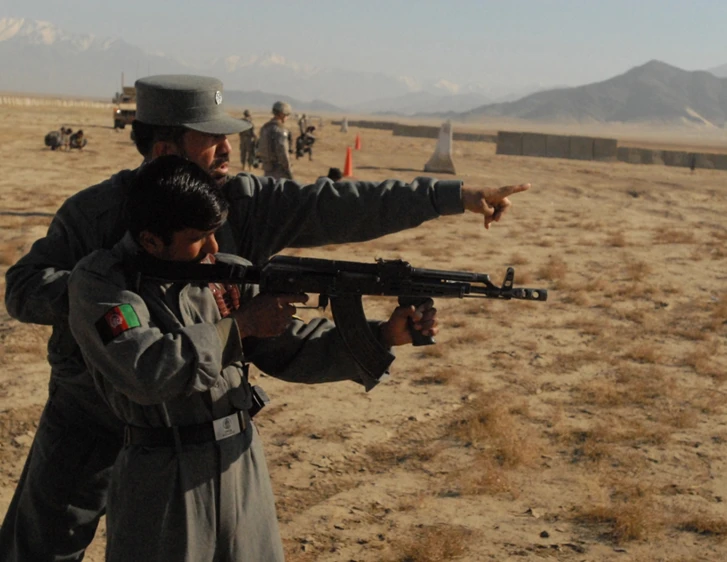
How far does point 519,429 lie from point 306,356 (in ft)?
11.3

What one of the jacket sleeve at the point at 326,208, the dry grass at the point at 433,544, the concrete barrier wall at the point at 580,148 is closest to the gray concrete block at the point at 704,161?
the concrete barrier wall at the point at 580,148

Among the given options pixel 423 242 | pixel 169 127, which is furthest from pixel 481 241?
pixel 169 127

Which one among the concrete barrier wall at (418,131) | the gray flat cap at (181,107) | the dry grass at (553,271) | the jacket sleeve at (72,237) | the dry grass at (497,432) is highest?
the concrete barrier wall at (418,131)

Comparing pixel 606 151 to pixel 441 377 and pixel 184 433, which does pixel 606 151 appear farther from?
pixel 184 433

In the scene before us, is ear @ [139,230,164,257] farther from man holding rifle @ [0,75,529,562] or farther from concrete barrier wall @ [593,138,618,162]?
concrete barrier wall @ [593,138,618,162]

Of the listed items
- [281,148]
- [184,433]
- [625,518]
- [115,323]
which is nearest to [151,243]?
[115,323]

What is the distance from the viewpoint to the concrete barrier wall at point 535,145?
37.9 m

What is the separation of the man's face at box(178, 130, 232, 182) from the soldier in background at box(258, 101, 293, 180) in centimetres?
871

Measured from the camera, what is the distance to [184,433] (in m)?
2.35

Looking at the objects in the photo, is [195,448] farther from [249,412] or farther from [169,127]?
[169,127]

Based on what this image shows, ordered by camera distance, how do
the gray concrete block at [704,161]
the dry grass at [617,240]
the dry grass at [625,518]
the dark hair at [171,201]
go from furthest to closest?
1. the gray concrete block at [704,161]
2. the dry grass at [617,240]
3. the dry grass at [625,518]
4. the dark hair at [171,201]

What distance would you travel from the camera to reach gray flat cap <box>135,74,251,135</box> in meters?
2.72

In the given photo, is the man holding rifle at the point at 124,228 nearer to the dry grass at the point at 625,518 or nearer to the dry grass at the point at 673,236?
the dry grass at the point at 625,518

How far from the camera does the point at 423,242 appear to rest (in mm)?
12703
